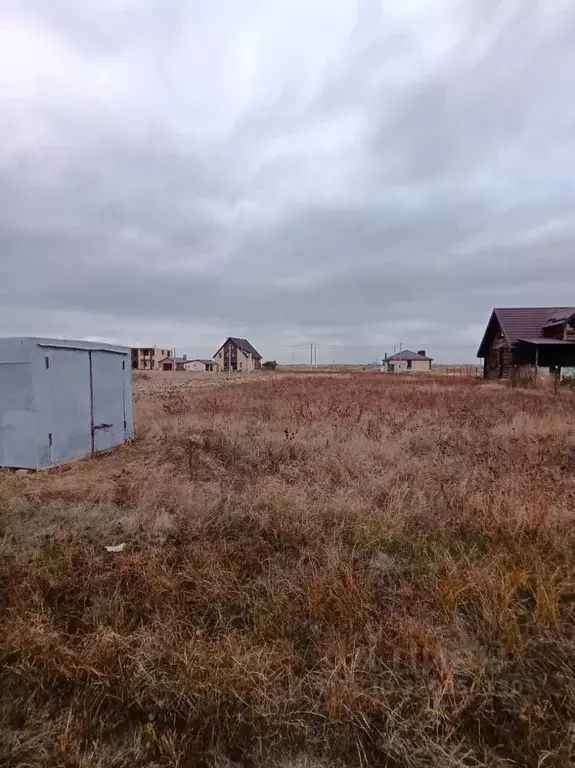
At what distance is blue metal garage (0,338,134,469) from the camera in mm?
6184

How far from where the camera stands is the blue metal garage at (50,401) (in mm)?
6184

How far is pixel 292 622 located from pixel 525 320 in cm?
3149

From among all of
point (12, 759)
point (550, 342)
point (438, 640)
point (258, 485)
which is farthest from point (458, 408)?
point (550, 342)

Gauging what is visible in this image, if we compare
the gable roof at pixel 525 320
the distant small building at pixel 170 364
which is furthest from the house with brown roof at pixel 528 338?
the distant small building at pixel 170 364

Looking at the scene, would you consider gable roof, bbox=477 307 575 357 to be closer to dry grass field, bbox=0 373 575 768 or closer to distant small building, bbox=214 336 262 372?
dry grass field, bbox=0 373 575 768

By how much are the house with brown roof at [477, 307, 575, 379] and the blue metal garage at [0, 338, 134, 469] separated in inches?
944

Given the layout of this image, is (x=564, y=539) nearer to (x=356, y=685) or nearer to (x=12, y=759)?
(x=356, y=685)

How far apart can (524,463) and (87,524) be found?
5508 millimetres

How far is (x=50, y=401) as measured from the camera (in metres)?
6.38

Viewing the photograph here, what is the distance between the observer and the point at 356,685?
214cm

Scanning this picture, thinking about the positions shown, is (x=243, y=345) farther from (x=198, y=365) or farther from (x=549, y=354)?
(x=549, y=354)

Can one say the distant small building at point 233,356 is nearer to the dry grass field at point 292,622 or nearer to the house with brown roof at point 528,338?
the house with brown roof at point 528,338

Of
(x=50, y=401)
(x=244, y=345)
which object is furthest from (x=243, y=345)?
(x=50, y=401)

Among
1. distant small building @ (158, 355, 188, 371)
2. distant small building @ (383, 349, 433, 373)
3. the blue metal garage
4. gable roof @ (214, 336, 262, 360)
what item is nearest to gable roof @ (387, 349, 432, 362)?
distant small building @ (383, 349, 433, 373)
